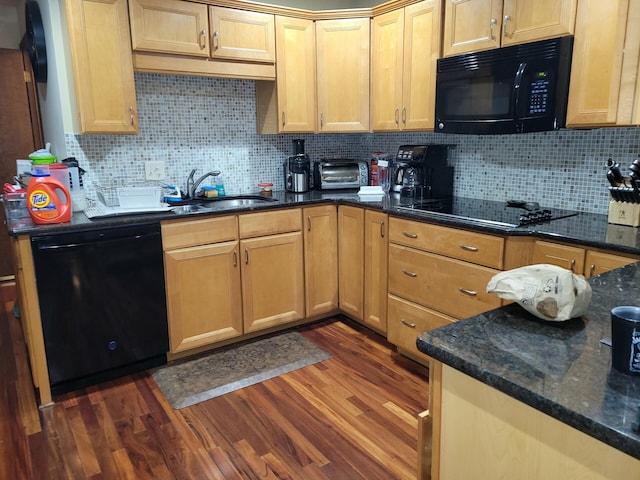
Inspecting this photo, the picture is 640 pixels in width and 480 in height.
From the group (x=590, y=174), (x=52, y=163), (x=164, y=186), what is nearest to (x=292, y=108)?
(x=164, y=186)

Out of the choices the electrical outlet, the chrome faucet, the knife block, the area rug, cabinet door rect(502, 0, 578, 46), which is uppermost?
cabinet door rect(502, 0, 578, 46)

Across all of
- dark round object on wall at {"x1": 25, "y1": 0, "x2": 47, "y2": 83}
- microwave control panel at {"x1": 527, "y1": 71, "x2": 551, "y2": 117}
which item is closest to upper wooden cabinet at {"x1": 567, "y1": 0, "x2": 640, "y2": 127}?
microwave control panel at {"x1": 527, "y1": 71, "x2": 551, "y2": 117}

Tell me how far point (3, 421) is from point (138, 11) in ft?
7.29

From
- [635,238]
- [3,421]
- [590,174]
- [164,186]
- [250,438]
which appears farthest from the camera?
[164,186]

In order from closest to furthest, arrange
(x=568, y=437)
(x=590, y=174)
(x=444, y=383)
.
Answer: (x=568, y=437), (x=444, y=383), (x=590, y=174)

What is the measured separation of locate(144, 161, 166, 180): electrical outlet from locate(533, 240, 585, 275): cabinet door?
2.29 metres

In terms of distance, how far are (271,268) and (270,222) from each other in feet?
0.99

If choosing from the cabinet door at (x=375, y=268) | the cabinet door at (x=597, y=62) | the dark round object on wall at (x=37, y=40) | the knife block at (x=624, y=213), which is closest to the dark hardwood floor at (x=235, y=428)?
the cabinet door at (x=375, y=268)

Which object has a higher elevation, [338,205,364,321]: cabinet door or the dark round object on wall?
the dark round object on wall

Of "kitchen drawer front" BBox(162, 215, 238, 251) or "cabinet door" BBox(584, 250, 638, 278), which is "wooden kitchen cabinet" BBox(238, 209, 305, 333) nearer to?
"kitchen drawer front" BBox(162, 215, 238, 251)

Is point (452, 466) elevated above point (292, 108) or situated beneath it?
situated beneath

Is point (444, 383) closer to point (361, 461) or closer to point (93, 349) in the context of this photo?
point (361, 461)

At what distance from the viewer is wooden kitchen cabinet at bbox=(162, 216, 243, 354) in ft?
8.85

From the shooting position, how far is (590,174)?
8.22 feet
